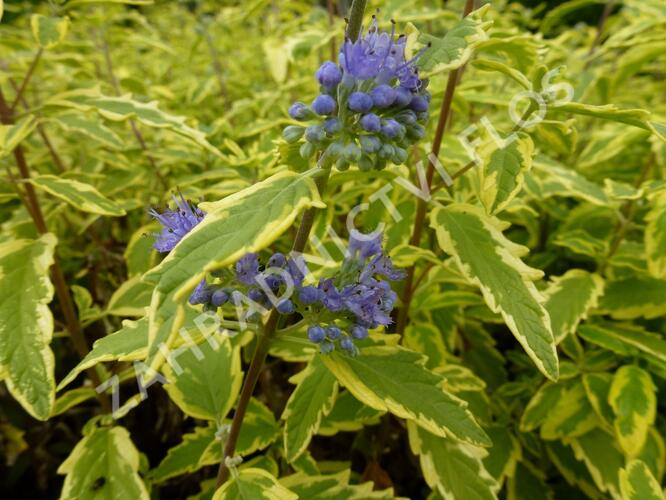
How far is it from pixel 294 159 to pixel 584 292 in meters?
1.03

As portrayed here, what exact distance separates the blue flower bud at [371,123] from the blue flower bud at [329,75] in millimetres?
78

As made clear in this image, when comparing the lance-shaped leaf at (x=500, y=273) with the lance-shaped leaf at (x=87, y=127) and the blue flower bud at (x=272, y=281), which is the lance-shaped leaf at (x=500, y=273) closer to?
the blue flower bud at (x=272, y=281)

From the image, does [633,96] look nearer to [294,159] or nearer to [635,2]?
[635,2]

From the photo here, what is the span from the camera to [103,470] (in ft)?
4.24

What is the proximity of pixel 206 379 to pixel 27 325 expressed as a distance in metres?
0.43

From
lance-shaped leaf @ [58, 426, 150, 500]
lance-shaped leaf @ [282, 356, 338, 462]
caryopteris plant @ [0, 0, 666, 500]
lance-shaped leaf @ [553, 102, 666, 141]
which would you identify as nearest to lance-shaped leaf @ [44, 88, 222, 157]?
caryopteris plant @ [0, 0, 666, 500]

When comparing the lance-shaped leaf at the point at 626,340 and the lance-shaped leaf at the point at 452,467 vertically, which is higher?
the lance-shaped leaf at the point at 626,340

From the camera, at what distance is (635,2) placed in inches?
80.5

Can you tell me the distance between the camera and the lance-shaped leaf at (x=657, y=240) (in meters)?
1.41

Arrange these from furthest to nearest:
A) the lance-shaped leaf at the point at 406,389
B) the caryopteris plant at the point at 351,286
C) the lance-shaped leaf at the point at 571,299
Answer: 1. the lance-shaped leaf at the point at 571,299
2. the lance-shaped leaf at the point at 406,389
3. the caryopteris plant at the point at 351,286

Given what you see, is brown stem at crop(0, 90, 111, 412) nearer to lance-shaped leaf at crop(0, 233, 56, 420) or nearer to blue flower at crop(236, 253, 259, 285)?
lance-shaped leaf at crop(0, 233, 56, 420)

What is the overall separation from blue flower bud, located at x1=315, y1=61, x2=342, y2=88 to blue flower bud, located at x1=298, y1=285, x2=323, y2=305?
0.34 m

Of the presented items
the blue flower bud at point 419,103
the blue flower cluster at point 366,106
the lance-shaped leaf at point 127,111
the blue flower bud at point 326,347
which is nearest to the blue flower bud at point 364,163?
the blue flower cluster at point 366,106

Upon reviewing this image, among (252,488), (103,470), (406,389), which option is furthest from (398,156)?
(103,470)
